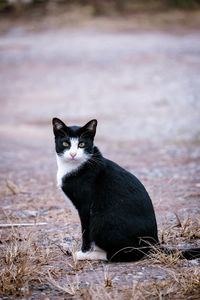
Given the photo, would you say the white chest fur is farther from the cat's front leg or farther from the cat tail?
the cat tail

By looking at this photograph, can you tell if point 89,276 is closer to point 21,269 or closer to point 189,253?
point 21,269

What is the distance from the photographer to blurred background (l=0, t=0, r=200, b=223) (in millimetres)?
8672

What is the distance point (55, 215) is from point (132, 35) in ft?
54.2

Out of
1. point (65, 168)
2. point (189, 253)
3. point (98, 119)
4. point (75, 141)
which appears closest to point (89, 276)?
point (189, 253)

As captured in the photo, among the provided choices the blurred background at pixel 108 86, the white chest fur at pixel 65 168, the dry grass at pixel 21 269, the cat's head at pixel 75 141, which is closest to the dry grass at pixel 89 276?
the dry grass at pixel 21 269

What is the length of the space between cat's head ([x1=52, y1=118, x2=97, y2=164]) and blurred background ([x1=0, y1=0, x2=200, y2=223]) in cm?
187

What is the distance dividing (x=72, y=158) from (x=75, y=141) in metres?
0.15

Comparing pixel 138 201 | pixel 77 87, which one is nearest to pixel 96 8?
pixel 77 87

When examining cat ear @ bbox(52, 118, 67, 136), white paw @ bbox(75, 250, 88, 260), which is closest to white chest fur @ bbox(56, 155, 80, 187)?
cat ear @ bbox(52, 118, 67, 136)

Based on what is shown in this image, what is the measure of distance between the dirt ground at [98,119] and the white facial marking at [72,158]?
2.17 ft

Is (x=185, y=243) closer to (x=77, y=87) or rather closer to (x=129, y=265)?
(x=129, y=265)

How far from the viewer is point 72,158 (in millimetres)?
3982

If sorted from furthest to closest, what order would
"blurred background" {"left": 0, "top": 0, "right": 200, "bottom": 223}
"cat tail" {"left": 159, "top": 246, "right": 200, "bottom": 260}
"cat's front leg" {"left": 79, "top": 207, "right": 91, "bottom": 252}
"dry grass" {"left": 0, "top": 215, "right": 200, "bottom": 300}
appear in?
"blurred background" {"left": 0, "top": 0, "right": 200, "bottom": 223}
"cat's front leg" {"left": 79, "top": 207, "right": 91, "bottom": 252}
"cat tail" {"left": 159, "top": 246, "right": 200, "bottom": 260}
"dry grass" {"left": 0, "top": 215, "right": 200, "bottom": 300}

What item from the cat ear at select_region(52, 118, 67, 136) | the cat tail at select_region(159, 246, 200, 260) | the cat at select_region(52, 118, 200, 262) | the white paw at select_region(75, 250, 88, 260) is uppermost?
the cat ear at select_region(52, 118, 67, 136)
